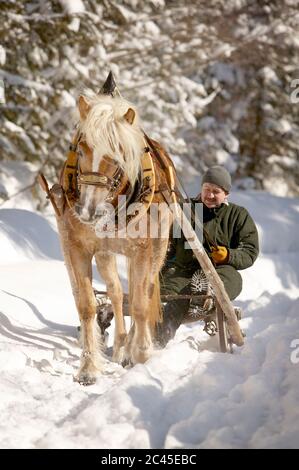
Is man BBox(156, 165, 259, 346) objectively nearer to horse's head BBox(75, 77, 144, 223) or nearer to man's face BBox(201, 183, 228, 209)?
man's face BBox(201, 183, 228, 209)

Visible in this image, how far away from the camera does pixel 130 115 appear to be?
4.77 m

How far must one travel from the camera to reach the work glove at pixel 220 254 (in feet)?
18.7

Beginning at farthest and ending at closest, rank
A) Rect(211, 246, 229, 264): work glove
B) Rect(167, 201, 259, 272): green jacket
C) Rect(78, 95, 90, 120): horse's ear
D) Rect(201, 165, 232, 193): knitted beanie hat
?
Rect(167, 201, 259, 272): green jacket, Rect(201, 165, 232, 193): knitted beanie hat, Rect(211, 246, 229, 264): work glove, Rect(78, 95, 90, 120): horse's ear

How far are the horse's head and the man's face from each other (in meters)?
1.30

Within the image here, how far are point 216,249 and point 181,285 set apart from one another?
0.59m

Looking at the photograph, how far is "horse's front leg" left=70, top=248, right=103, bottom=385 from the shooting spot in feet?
16.1

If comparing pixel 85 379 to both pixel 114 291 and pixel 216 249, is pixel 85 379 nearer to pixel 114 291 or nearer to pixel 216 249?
pixel 114 291

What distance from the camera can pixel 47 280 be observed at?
24.9 feet

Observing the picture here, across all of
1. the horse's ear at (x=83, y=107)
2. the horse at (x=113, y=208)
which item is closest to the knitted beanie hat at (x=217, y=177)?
the horse at (x=113, y=208)
